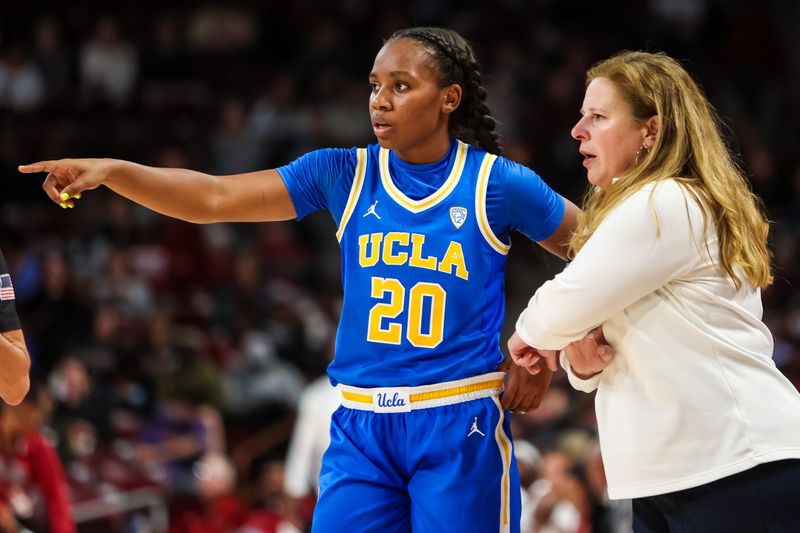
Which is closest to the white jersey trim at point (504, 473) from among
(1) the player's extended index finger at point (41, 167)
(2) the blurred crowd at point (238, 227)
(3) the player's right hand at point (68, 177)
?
(3) the player's right hand at point (68, 177)

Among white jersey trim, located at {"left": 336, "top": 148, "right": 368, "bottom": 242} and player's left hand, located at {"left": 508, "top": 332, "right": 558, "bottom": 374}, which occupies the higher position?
white jersey trim, located at {"left": 336, "top": 148, "right": 368, "bottom": 242}

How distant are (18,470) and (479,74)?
15.7 feet

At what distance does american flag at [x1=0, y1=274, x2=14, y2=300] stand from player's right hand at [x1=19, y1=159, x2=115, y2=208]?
564 millimetres

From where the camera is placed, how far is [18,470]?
7641mm

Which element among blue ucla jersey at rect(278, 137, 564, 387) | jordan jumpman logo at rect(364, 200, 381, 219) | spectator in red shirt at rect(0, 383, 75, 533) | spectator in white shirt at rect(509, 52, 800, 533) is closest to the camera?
spectator in white shirt at rect(509, 52, 800, 533)

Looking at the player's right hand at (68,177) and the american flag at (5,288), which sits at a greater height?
the player's right hand at (68,177)

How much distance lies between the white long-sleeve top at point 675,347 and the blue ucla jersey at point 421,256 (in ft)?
2.35

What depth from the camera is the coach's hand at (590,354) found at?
3492 mm

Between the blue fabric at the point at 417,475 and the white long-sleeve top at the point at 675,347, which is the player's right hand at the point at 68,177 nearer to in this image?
the blue fabric at the point at 417,475

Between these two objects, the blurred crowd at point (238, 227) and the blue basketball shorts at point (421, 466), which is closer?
the blue basketball shorts at point (421, 466)

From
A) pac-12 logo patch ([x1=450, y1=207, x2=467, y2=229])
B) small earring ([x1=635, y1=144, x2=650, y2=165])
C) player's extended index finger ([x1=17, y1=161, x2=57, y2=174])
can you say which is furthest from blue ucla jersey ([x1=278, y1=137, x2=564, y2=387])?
player's extended index finger ([x1=17, y1=161, x2=57, y2=174])

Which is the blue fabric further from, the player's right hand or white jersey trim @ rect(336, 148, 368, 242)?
the player's right hand

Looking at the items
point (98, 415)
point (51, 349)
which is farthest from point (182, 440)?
point (51, 349)

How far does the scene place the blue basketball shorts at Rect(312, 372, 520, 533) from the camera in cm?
397
